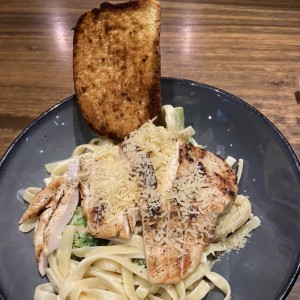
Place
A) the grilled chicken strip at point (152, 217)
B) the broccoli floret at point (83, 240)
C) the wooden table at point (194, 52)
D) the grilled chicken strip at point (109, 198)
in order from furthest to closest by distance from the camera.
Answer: the wooden table at point (194, 52) < the broccoli floret at point (83, 240) < the grilled chicken strip at point (109, 198) < the grilled chicken strip at point (152, 217)

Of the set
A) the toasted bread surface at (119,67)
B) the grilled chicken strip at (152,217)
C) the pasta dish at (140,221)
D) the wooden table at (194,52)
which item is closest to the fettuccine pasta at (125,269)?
the pasta dish at (140,221)

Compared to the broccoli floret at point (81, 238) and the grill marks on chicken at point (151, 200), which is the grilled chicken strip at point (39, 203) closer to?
the grill marks on chicken at point (151, 200)

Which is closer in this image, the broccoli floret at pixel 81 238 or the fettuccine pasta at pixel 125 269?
the fettuccine pasta at pixel 125 269

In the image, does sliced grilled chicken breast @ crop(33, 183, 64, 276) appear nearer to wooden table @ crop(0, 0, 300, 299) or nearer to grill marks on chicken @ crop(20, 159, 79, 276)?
grill marks on chicken @ crop(20, 159, 79, 276)

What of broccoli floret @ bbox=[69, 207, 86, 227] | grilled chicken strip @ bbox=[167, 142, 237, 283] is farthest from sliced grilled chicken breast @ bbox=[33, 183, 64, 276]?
grilled chicken strip @ bbox=[167, 142, 237, 283]

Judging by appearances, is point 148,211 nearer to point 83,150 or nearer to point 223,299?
point 223,299

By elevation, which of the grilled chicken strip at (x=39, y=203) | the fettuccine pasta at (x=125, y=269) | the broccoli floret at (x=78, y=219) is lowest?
the fettuccine pasta at (x=125, y=269)

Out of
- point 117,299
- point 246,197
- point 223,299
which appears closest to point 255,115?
point 246,197

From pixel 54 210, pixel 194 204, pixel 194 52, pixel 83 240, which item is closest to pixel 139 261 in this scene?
pixel 83 240
